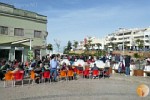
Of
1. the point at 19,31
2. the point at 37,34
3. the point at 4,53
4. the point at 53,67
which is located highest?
the point at 19,31

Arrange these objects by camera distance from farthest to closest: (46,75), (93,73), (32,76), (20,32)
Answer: (20,32) < (93,73) < (46,75) < (32,76)

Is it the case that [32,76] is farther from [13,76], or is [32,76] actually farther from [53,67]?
[53,67]

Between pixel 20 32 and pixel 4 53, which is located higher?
pixel 20 32

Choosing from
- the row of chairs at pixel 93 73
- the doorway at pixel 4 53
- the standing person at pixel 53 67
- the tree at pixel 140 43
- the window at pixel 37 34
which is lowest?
the row of chairs at pixel 93 73

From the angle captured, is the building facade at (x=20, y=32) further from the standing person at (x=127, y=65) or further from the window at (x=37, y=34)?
the standing person at (x=127, y=65)

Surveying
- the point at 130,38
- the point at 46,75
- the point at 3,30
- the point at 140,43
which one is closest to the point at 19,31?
the point at 3,30

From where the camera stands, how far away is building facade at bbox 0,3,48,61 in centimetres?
3591

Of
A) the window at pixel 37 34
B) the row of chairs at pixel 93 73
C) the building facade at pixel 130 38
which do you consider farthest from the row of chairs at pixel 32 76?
the building facade at pixel 130 38

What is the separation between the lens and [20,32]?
40719 mm

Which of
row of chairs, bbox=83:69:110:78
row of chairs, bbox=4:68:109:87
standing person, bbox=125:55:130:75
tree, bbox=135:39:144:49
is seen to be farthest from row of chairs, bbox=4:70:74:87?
tree, bbox=135:39:144:49

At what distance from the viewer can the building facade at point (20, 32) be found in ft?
118

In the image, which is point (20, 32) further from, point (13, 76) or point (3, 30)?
point (13, 76)

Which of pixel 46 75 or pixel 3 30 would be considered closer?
pixel 46 75

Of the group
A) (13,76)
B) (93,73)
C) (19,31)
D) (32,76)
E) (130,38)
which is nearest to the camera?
(13,76)
